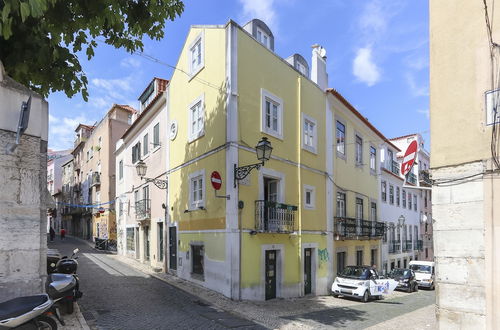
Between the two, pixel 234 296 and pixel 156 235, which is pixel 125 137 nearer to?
Result: pixel 156 235

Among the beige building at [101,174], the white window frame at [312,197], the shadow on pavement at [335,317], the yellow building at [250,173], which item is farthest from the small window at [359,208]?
the beige building at [101,174]

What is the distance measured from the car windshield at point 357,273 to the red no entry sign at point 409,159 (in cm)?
887

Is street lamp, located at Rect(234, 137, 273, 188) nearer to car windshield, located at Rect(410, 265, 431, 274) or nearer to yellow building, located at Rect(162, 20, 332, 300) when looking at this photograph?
yellow building, located at Rect(162, 20, 332, 300)

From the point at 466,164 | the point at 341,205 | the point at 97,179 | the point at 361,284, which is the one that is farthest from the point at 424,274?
the point at 97,179

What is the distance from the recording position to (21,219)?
6.16 meters

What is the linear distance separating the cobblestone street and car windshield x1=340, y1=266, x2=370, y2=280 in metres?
1.21

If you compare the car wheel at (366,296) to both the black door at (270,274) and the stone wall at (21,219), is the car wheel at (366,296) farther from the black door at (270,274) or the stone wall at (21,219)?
the stone wall at (21,219)

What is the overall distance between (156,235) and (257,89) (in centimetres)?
928

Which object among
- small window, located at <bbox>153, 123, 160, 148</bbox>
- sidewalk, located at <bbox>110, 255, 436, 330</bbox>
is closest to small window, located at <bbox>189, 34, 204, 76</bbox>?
small window, located at <bbox>153, 123, 160, 148</bbox>

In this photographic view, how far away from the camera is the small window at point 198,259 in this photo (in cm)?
1452

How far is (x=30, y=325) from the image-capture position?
551 centimetres

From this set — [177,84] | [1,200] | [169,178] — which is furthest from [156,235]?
[1,200]

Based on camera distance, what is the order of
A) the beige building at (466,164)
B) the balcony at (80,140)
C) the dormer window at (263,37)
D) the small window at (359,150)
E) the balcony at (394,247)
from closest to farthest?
1. the beige building at (466,164)
2. the dormer window at (263,37)
3. the small window at (359,150)
4. the balcony at (394,247)
5. the balcony at (80,140)

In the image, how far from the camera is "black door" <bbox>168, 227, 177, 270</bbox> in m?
16.7
